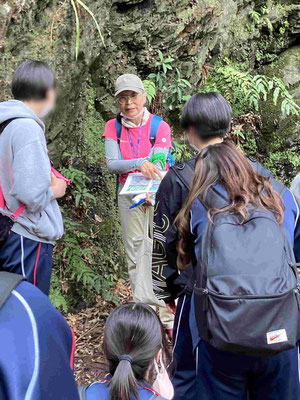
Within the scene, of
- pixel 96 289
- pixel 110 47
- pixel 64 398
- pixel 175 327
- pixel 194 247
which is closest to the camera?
pixel 64 398

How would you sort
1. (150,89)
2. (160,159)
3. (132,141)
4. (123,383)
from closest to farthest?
(123,383)
(160,159)
(132,141)
(150,89)

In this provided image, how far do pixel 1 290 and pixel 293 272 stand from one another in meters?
1.31

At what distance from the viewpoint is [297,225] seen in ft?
7.63

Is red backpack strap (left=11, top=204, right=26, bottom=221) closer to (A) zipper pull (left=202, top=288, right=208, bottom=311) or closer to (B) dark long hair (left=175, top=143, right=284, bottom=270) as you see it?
(B) dark long hair (left=175, top=143, right=284, bottom=270)

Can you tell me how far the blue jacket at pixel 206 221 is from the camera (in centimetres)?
209

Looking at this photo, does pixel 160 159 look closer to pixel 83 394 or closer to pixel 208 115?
pixel 208 115

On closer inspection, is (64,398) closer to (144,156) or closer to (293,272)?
(293,272)

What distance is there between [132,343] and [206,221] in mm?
659

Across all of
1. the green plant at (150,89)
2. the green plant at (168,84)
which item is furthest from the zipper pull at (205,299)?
the green plant at (168,84)

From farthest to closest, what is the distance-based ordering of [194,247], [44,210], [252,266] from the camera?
[44,210]
[194,247]
[252,266]

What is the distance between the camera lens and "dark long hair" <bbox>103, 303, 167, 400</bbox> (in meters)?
1.83

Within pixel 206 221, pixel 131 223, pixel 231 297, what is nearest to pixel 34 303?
pixel 231 297

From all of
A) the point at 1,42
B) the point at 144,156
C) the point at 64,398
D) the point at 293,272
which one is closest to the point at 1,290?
the point at 64,398

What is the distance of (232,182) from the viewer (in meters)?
2.05
